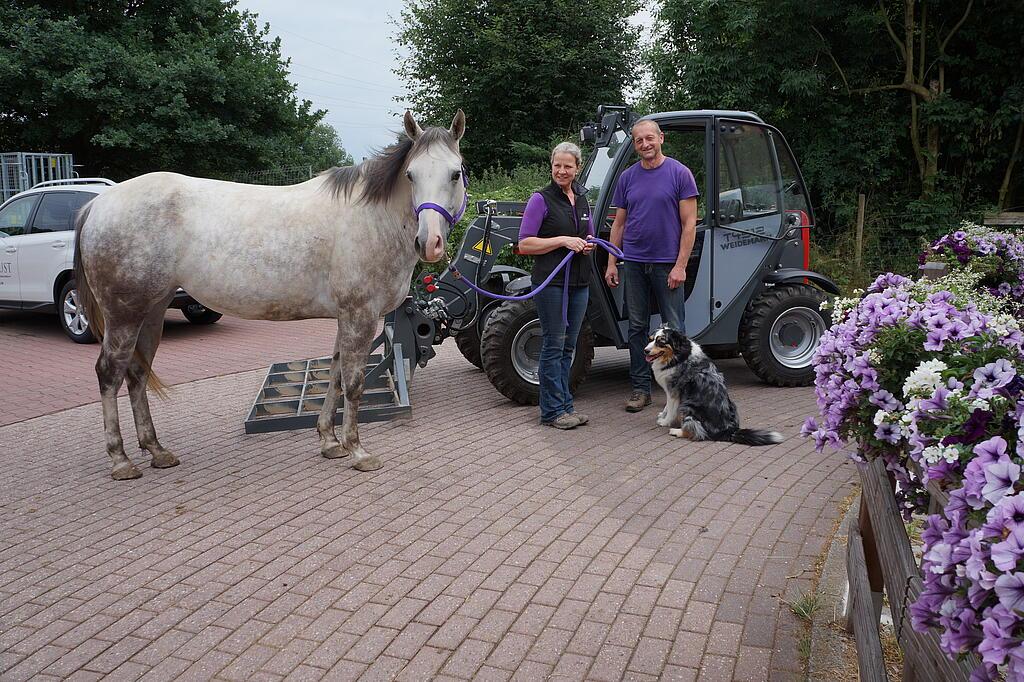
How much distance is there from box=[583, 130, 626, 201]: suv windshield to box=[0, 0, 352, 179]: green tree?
18.3m

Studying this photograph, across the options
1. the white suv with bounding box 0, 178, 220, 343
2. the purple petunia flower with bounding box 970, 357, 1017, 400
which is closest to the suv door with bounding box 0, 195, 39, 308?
the white suv with bounding box 0, 178, 220, 343

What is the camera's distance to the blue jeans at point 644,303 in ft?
22.2

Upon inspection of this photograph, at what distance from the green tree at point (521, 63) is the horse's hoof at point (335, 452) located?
1664cm

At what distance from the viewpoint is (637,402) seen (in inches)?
278

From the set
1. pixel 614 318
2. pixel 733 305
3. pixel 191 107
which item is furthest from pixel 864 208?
pixel 191 107

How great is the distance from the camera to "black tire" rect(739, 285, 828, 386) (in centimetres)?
771

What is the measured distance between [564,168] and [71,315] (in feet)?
27.8

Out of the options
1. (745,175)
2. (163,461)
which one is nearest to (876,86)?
(745,175)

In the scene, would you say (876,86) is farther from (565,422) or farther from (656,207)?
(565,422)

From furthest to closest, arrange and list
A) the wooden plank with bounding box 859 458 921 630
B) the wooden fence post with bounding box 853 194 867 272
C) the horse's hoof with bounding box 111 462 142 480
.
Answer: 1. the wooden fence post with bounding box 853 194 867 272
2. the horse's hoof with bounding box 111 462 142 480
3. the wooden plank with bounding box 859 458 921 630

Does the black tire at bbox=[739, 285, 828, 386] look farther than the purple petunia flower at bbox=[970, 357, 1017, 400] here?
Yes

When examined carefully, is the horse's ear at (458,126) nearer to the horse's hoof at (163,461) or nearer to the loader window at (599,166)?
the loader window at (599,166)

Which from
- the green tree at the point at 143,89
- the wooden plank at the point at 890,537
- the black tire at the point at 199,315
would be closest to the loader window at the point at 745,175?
the wooden plank at the point at 890,537

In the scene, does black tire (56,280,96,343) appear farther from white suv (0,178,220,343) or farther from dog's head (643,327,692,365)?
dog's head (643,327,692,365)
